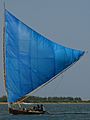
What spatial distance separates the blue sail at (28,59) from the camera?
6500 centimetres

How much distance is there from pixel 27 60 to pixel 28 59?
0.62 ft

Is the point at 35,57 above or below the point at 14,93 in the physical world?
above

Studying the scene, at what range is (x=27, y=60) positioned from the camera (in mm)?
66312

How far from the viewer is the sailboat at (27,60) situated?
213ft

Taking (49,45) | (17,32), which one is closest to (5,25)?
(17,32)

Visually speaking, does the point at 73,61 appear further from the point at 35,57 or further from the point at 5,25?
the point at 5,25

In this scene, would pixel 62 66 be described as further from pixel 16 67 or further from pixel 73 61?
pixel 16 67

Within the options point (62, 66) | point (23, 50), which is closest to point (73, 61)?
point (62, 66)

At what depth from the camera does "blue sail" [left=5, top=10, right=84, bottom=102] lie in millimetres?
65000

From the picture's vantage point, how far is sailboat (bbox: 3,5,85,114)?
64.9 metres

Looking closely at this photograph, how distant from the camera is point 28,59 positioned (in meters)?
66.3

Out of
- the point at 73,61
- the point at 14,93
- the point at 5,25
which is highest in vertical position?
the point at 5,25

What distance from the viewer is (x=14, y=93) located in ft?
213

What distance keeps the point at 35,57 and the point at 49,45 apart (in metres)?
2.52
